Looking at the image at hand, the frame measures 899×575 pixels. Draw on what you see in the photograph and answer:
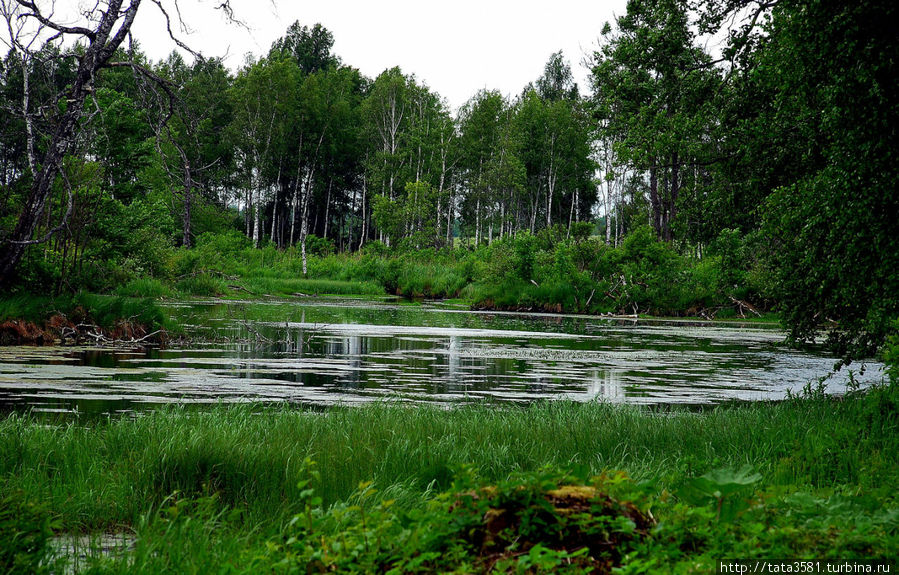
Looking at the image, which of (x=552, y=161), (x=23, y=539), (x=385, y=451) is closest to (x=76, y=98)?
(x=385, y=451)

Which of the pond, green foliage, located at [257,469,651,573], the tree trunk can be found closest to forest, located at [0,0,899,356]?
the tree trunk

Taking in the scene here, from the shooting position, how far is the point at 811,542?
105 inches

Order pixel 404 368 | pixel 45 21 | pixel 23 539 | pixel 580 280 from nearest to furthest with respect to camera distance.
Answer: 1. pixel 23 539
2. pixel 45 21
3. pixel 404 368
4. pixel 580 280

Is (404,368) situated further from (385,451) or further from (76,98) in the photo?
(385,451)

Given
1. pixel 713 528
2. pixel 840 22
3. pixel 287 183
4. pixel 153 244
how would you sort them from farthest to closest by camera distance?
1. pixel 287 183
2. pixel 153 244
3. pixel 840 22
4. pixel 713 528

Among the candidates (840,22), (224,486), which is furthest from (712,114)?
(224,486)

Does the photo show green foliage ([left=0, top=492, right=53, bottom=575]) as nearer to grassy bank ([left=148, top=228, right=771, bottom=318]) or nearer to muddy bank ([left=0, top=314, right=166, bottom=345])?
muddy bank ([left=0, top=314, right=166, bottom=345])

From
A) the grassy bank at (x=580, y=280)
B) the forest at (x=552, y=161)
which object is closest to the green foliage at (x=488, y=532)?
the forest at (x=552, y=161)

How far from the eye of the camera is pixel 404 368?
44.2 ft

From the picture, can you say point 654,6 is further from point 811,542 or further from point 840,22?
→ point 811,542

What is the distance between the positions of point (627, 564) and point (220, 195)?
73526 mm

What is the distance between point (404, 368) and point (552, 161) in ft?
158

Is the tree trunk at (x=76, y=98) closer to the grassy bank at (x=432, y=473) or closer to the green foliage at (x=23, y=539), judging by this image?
the grassy bank at (x=432, y=473)

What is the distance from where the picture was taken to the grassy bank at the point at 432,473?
2.89m
